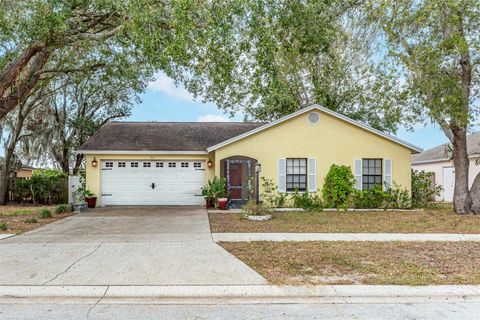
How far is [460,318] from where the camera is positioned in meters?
4.48

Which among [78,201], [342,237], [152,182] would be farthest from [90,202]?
[342,237]

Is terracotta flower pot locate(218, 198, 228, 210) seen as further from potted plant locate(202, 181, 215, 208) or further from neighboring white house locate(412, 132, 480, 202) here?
neighboring white house locate(412, 132, 480, 202)

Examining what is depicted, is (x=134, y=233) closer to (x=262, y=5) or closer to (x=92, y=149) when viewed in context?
(x=262, y=5)

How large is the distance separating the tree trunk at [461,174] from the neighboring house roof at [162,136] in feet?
31.5

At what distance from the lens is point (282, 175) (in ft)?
52.6

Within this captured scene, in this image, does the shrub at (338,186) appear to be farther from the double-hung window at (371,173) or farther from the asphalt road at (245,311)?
the asphalt road at (245,311)

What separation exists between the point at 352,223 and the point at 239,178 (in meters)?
6.26

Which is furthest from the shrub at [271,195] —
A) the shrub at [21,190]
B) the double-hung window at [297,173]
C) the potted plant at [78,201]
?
the shrub at [21,190]

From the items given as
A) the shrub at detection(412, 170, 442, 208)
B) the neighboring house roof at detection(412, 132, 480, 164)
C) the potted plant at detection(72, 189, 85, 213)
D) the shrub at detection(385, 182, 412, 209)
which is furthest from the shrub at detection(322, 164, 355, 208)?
the potted plant at detection(72, 189, 85, 213)

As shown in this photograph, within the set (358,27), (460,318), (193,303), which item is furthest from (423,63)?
(193,303)

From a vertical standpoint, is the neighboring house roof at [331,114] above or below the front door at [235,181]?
above

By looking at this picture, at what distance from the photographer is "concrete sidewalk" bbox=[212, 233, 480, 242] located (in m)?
8.91

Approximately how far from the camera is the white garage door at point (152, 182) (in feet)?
56.2

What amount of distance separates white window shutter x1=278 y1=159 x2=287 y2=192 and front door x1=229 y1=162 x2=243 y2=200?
1.75 metres
